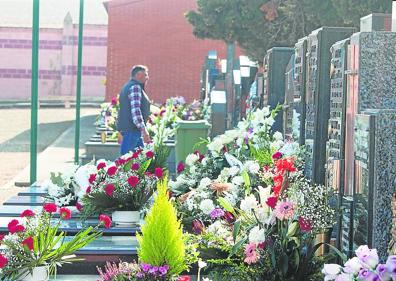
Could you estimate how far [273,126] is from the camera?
1015 centimetres

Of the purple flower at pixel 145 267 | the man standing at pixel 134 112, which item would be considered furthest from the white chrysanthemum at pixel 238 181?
the man standing at pixel 134 112

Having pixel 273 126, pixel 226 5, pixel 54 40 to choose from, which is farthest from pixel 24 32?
pixel 273 126

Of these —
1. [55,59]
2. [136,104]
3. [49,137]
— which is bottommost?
[49,137]

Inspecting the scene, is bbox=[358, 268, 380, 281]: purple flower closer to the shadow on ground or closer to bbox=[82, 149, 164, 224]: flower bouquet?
bbox=[82, 149, 164, 224]: flower bouquet

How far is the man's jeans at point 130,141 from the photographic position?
13.0 m

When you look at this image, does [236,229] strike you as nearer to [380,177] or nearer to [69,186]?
[380,177]

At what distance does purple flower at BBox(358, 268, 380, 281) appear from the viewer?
13.1 ft

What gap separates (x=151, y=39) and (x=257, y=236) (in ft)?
103

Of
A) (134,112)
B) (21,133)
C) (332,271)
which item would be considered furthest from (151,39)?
(332,271)

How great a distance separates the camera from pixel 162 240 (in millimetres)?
4914

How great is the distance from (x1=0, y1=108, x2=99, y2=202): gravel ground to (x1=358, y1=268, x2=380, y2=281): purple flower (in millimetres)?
10257

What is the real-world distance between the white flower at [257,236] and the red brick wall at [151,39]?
31.2 m

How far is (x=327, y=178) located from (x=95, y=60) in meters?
39.8

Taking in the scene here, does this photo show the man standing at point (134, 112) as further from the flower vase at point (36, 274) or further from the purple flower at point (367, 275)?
the purple flower at point (367, 275)
